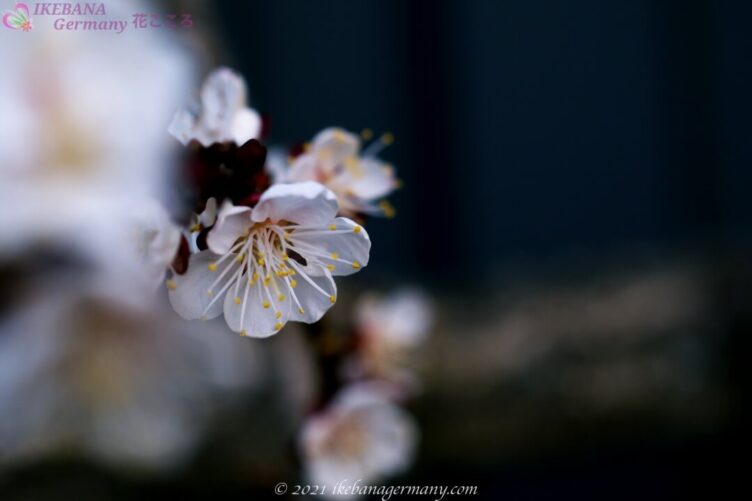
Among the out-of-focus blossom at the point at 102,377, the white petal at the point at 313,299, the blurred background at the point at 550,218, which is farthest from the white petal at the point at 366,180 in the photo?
the blurred background at the point at 550,218

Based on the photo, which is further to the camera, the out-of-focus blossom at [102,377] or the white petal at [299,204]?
the out-of-focus blossom at [102,377]

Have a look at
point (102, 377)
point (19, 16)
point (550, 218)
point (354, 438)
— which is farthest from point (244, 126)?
point (550, 218)

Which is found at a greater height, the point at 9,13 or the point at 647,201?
the point at 9,13

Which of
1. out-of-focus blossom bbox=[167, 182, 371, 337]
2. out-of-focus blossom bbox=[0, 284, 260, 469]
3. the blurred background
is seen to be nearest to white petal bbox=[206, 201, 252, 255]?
out-of-focus blossom bbox=[167, 182, 371, 337]

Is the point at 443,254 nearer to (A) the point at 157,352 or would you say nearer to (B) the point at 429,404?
(B) the point at 429,404

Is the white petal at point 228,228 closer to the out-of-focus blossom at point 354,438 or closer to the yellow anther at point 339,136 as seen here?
the yellow anther at point 339,136

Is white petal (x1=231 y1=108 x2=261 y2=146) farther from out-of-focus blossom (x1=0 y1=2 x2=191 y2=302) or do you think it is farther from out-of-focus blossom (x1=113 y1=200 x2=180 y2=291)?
out-of-focus blossom (x1=0 y1=2 x2=191 y2=302)

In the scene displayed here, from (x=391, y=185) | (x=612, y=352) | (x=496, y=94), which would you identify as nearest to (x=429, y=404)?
(x=612, y=352)


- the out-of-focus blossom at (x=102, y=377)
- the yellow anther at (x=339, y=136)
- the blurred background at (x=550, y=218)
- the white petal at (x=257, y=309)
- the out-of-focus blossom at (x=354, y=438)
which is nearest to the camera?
the white petal at (x=257, y=309)
